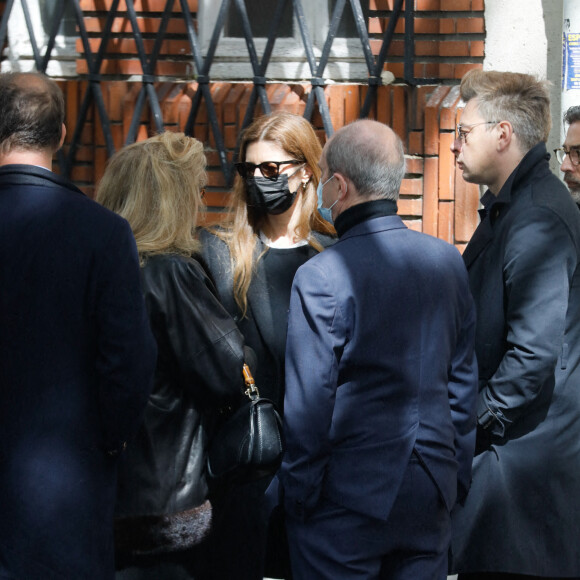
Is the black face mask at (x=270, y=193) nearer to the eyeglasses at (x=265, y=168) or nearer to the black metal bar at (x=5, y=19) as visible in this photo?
the eyeglasses at (x=265, y=168)

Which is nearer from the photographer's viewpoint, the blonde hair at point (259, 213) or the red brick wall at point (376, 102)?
the blonde hair at point (259, 213)

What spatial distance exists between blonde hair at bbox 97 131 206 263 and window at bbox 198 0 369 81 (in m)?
1.63

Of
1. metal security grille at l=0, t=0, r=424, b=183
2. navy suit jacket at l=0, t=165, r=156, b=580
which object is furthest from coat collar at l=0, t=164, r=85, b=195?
metal security grille at l=0, t=0, r=424, b=183

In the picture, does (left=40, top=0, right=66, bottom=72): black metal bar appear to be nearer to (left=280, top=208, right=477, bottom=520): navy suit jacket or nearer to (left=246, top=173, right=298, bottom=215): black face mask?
(left=246, top=173, right=298, bottom=215): black face mask

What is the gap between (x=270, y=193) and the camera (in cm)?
307

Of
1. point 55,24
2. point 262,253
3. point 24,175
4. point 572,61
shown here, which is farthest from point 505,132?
point 55,24

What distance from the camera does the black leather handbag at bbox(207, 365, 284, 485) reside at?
253 cm

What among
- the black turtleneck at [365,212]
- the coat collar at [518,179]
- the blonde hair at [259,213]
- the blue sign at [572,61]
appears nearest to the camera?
the black turtleneck at [365,212]

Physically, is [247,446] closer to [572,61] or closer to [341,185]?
[341,185]

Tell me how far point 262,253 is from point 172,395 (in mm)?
711

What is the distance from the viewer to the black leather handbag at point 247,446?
253 centimetres

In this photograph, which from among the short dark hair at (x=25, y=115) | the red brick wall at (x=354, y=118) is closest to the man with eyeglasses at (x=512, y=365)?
the red brick wall at (x=354, y=118)

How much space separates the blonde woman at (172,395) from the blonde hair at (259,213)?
0.40 meters

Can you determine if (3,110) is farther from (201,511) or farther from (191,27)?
(191,27)
